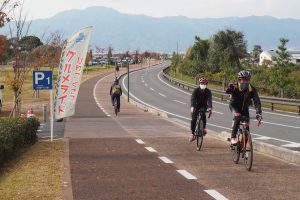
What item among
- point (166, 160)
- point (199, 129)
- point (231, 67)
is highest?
point (231, 67)

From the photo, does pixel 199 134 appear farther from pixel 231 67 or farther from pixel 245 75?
pixel 231 67

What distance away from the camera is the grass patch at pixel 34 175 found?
22.7 feet

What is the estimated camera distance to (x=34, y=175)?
8.44 meters

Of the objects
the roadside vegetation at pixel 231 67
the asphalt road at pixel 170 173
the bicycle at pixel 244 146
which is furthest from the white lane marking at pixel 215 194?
the roadside vegetation at pixel 231 67

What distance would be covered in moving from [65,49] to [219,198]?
7.64 metres

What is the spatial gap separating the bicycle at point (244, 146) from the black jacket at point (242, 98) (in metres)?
0.21

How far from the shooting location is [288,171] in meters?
8.86

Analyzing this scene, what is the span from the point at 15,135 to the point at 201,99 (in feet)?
14.5

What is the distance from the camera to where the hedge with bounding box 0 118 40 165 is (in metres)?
9.72

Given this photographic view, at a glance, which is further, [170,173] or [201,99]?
[201,99]

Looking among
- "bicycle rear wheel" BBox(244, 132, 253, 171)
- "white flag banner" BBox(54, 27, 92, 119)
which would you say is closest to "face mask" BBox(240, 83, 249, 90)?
"bicycle rear wheel" BBox(244, 132, 253, 171)

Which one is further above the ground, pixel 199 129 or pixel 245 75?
pixel 245 75

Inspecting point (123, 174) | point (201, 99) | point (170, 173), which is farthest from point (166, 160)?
point (201, 99)

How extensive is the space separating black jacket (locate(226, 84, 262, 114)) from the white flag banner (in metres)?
5.20
